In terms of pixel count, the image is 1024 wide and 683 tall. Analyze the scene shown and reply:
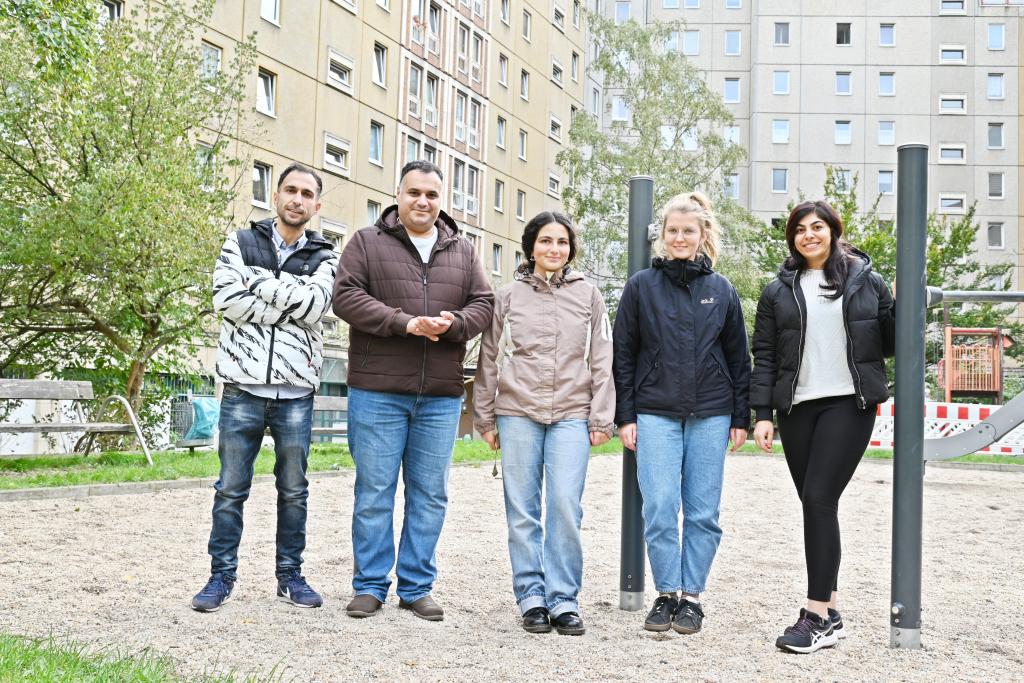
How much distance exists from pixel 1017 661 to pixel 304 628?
302cm

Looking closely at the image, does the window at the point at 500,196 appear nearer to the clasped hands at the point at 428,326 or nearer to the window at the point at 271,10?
the window at the point at 271,10

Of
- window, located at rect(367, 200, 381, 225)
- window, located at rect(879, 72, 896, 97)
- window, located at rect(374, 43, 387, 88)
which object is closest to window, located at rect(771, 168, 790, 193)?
window, located at rect(879, 72, 896, 97)

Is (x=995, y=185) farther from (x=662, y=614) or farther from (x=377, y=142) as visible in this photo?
(x=662, y=614)

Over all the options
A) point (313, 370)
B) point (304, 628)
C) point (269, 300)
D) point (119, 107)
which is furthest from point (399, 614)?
point (119, 107)

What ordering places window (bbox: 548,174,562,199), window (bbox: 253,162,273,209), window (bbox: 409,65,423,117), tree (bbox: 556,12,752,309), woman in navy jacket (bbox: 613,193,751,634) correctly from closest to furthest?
woman in navy jacket (bbox: 613,193,751,634), window (bbox: 253,162,273,209), window (bbox: 409,65,423,117), tree (bbox: 556,12,752,309), window (bbox: 548,174,562,199)

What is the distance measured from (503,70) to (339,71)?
40.4ft

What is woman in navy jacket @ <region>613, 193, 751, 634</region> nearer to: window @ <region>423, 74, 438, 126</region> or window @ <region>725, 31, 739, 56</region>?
window @ <region>423, 74, 438, 126</region>

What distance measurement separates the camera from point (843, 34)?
58.3 m

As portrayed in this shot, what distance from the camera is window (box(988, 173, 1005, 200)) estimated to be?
56.3 metres

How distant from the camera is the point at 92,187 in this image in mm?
14164

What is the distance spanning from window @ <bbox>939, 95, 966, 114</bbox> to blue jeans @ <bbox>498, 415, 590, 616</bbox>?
57965mm

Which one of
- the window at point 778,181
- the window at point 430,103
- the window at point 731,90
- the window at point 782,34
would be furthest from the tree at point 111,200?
the window at point 782,34

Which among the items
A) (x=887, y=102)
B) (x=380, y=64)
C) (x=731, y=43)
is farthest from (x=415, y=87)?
(x=887, y=102)

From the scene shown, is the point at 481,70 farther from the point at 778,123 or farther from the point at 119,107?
the point at 119,107
